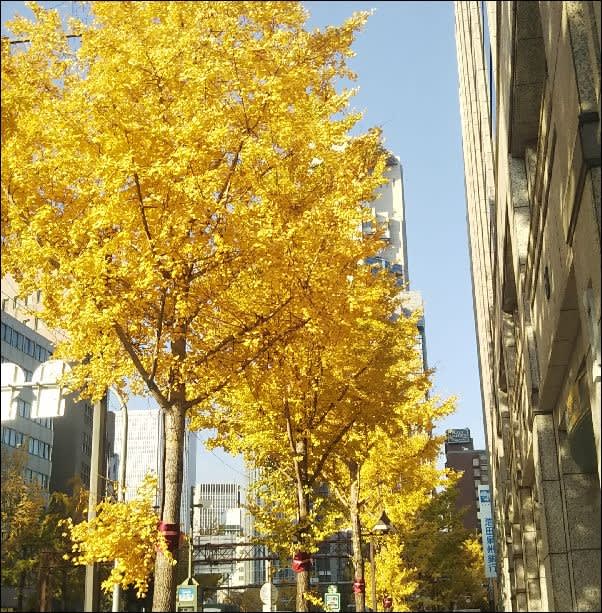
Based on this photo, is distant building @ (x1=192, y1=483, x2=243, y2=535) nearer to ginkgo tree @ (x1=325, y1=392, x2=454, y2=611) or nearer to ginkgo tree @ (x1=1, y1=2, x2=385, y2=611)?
ginkgo tree @ (x1=325, y1=392, x2=454, y2=611)

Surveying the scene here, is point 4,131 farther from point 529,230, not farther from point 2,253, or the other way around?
point 529,230

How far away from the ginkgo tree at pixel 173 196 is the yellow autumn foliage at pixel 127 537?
0.80 ft

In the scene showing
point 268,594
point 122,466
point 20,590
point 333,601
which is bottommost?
point 333,601

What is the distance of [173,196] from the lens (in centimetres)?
1070

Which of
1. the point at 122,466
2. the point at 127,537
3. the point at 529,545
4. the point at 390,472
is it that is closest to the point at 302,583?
the point at 122,466

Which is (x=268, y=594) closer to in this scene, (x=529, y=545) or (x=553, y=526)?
(x=553, y=526)

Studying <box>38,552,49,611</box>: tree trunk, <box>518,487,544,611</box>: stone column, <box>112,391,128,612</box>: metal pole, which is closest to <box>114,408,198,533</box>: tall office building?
<box>112,391,128,612</box>: metal pole

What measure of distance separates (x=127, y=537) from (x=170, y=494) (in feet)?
2.76

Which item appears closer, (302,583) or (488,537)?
(302,583)

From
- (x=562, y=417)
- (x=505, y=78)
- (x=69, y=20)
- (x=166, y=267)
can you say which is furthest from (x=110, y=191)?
(x=562, y=417)

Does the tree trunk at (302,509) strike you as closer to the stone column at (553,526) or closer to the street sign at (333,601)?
the stone column at (553,526)

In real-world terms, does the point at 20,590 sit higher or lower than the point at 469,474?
lower

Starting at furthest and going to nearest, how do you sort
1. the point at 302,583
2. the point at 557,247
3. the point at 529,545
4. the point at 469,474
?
the point at 469,474, the point at 529,545, the point at 302,583, the point at 557,247

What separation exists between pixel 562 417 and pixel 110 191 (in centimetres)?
746
